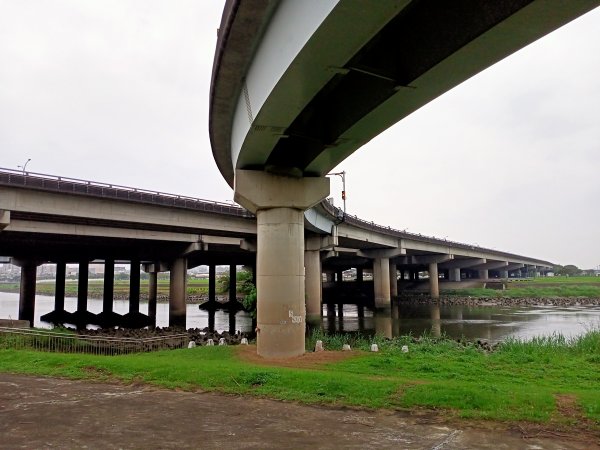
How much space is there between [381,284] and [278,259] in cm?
4829

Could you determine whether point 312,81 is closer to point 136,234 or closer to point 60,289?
point 136,234

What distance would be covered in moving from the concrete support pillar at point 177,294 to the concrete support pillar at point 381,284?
2657 cm

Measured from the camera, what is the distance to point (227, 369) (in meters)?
12.8

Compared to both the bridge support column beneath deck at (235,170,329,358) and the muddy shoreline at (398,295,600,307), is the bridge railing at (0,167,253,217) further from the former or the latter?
the muddy shoreline at (398,295,600,307)

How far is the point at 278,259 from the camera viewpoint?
1759 centimetres

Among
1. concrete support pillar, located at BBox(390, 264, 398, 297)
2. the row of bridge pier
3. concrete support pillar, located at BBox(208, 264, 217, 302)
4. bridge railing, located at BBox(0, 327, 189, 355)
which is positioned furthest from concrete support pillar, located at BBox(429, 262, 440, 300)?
bridge railing, located at BBox(0, 327, 189, 355)

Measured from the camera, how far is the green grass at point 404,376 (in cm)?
942

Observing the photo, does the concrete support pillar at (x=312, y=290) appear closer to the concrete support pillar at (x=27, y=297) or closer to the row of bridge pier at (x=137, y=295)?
the row of bridge pier at (x=137, y=295)

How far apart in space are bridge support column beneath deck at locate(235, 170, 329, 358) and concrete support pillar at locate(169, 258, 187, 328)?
3122 centimetres

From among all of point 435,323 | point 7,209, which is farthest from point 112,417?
point 435,323

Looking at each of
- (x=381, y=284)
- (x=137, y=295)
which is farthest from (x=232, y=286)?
(x=381, y=284)

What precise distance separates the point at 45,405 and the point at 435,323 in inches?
1513

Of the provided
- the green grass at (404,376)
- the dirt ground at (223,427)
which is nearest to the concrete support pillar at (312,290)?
the green grass at (404,376)

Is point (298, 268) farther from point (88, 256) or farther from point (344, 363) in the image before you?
point (88, 256)
